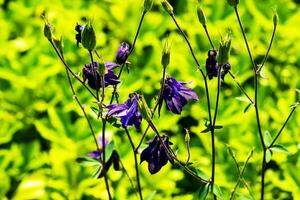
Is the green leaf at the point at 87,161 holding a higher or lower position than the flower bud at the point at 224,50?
lower

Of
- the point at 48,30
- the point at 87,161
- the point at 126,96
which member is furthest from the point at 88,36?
the point at 126,96

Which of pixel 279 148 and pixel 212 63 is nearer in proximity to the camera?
pixel 212 63

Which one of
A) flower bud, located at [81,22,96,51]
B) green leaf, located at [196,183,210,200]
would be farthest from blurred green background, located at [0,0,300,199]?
flower bud, located at [81,22,96,51]

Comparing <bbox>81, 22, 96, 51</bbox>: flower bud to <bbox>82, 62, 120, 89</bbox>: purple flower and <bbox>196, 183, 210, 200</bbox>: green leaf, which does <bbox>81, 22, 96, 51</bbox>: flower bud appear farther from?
<bbox>196, 183, 210, 200</bbox>: green leaf

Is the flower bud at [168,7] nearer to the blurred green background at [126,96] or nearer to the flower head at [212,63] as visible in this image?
the flower head at [212,63]

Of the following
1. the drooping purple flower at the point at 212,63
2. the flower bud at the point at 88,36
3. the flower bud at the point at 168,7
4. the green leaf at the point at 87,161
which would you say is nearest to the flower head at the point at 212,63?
the drooping purple flower at the point at 212,63

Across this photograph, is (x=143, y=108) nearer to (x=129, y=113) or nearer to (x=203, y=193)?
(x=129, y=113)
